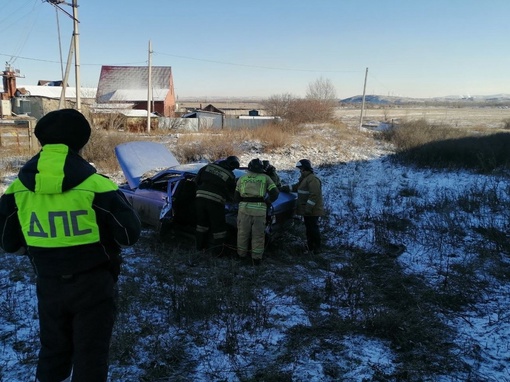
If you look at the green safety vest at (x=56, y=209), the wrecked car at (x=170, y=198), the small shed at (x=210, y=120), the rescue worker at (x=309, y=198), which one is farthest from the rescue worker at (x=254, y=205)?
the small shed at (x=210, y=120)

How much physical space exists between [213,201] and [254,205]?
2.13 feet

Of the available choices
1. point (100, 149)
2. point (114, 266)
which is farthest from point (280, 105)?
point (114, 266)

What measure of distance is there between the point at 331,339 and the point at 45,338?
2.57 metres

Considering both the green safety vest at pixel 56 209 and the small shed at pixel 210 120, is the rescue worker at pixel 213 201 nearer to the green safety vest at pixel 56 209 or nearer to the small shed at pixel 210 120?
the green safety vest at pixel 56 209

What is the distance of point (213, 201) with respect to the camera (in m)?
5.91

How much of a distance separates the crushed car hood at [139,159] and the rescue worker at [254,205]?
2533 millimetres

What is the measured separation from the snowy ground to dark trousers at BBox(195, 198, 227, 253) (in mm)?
1098

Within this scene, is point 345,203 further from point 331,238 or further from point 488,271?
point 488,271

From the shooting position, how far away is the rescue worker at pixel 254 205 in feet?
18.8

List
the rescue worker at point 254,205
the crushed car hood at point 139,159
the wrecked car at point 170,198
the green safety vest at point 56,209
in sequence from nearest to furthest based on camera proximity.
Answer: the green safety vest at point 56,209 → the rescue worker at point 254,205 → the wrecked car at point 170,198 → the crushed car hood at point 139,159

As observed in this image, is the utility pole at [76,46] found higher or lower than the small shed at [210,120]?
higher

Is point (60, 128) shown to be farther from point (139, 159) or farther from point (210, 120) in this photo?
point (210, 120)

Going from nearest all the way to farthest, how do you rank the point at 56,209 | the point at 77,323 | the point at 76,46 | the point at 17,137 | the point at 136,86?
the point at 56,209
the point at 77,323
the point at 17,137
the point at 76,46
the point at 136,86

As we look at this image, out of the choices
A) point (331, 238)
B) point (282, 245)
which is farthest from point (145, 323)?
point (331, 238)
